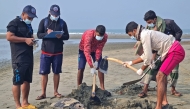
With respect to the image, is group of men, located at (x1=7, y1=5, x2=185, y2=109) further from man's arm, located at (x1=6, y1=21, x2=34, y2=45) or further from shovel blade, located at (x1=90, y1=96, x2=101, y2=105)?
shovel blade, located at (x1=90, y1=96, x2=101, y2=105)

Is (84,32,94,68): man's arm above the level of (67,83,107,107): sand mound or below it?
above

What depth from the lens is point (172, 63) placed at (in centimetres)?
566

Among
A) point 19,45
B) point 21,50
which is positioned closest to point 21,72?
point 21,50

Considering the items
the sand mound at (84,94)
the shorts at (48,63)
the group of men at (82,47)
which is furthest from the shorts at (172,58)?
the shorts at (48,63)

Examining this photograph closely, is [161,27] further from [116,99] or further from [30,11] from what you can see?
[30,11]

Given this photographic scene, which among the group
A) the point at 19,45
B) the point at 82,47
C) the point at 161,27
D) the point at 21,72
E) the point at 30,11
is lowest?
the point at 21,72

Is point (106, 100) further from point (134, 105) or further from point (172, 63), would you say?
point (172, 63)

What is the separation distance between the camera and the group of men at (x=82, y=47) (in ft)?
18.4

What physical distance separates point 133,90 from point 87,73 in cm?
326

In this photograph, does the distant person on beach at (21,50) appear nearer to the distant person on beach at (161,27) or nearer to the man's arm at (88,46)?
the man's arm at (88,46)

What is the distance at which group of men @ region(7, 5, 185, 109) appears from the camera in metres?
5.62

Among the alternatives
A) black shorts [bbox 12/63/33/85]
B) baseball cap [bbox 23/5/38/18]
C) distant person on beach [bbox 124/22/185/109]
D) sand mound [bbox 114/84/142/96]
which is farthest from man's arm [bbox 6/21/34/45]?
sand mound [bbox 114/84/142/96]

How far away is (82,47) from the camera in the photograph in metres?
7.44

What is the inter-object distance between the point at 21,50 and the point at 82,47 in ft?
6.28
